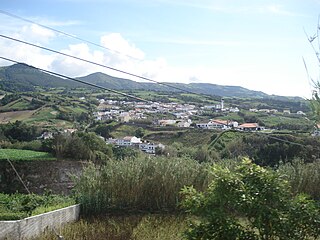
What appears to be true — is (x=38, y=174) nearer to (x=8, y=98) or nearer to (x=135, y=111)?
(x=8, y=98)

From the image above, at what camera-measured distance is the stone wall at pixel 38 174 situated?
74.4 feet

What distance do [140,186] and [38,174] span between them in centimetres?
1792

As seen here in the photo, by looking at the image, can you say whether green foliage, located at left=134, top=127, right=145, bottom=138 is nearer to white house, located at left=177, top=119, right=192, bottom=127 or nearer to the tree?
white house, located at left=177, top=119, right=192, bottom=127

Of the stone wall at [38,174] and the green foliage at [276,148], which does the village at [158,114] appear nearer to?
the green foliage at [276,148]

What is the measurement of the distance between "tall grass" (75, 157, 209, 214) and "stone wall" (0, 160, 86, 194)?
13.4 m

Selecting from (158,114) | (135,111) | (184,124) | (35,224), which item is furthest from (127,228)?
(158,114)

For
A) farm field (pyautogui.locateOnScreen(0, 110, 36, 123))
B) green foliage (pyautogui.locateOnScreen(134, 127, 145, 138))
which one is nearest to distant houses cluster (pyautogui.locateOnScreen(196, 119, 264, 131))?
green foliage (pyautogui.locateOnScreen(134, 127, 145, 138))

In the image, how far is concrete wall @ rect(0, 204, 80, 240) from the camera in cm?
625

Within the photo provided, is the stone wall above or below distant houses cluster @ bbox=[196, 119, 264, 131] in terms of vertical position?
below

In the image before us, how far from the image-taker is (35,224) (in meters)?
6.80

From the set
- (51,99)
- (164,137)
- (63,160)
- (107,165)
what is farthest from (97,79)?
(107,165)

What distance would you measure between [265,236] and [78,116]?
143 ft

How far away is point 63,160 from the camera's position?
25.3 meters

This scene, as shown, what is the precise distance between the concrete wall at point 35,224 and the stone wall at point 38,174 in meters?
14.3
